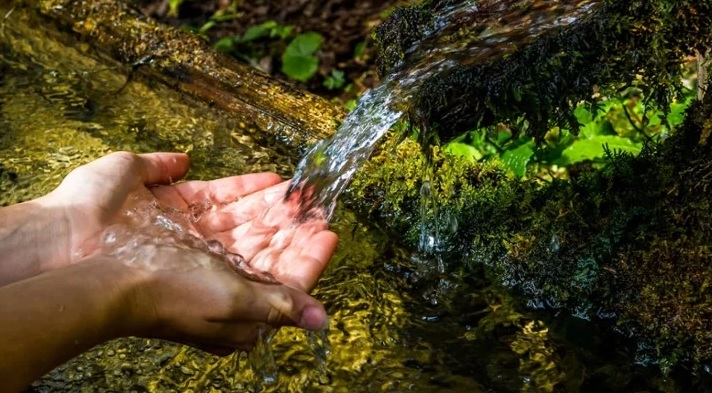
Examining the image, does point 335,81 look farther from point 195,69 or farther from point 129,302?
point 129,302

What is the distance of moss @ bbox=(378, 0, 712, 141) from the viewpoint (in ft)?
7.64

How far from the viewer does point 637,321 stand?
2664 millimetres

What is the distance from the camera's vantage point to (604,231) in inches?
110

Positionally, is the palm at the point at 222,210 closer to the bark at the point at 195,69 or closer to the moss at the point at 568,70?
the moss at the point at 568,70

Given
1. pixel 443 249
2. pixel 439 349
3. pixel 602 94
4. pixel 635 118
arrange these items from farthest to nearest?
pixel 635 118 < pixel 443 249 < pixel 439 349 < pixel 602 94

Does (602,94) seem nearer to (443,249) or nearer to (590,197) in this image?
(590,197)

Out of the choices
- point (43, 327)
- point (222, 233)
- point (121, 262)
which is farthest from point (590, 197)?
point (43, 327)

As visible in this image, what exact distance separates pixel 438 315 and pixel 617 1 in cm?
122

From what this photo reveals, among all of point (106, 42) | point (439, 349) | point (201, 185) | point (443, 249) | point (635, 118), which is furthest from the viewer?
point (106, 42)

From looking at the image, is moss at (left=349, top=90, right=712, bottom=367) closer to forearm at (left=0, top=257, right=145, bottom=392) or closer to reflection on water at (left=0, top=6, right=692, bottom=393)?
reflection on water at (left=0, top=6, right=692, bottom=393)

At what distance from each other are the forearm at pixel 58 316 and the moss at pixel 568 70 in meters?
1.09

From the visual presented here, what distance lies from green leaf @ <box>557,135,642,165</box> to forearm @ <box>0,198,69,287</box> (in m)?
2.15

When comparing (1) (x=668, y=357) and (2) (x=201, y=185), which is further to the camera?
(2) (x=201, y=185)

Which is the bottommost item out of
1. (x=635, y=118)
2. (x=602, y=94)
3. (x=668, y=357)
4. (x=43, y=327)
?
(x=668, y=357)
